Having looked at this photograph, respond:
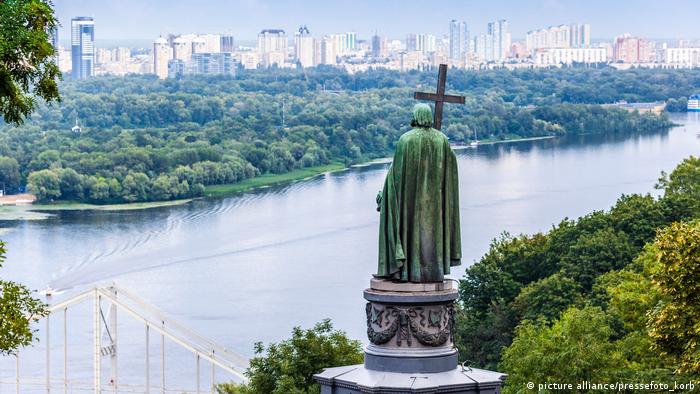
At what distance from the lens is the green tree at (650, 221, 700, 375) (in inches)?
460

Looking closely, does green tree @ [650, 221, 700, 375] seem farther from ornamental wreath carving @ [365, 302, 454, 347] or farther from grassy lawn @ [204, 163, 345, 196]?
grassy lawn @ [204, 163, 345, 196]

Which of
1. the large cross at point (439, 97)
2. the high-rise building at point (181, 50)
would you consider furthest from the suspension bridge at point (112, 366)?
the high-rise building at point (181, 50)

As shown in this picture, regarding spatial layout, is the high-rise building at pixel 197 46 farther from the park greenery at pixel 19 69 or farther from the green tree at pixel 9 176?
the park greenery at pixel 19 69

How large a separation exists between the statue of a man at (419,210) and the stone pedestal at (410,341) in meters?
0.10

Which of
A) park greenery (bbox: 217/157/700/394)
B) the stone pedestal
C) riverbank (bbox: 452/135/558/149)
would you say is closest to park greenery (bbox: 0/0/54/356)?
the stone pedestal

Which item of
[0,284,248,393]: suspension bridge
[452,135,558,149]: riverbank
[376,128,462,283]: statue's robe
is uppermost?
[376,128,462,283]: statue's robe

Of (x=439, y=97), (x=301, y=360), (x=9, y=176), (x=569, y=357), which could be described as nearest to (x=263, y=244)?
(x=9, y=176)

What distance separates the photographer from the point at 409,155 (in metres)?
8.73

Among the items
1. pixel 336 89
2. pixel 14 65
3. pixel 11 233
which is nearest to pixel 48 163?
pixel 11 233

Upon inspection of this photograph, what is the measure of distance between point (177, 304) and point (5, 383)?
11027 millimetres

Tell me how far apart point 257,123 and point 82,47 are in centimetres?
8499

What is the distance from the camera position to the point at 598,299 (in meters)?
24.4

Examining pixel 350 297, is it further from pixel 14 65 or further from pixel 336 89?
pixel 336 89

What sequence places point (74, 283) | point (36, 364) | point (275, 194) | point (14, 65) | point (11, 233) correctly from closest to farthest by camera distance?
point (14, 65) → point (36, 364) → point (74, 283) → point (11, 233) → point (275, 194)
